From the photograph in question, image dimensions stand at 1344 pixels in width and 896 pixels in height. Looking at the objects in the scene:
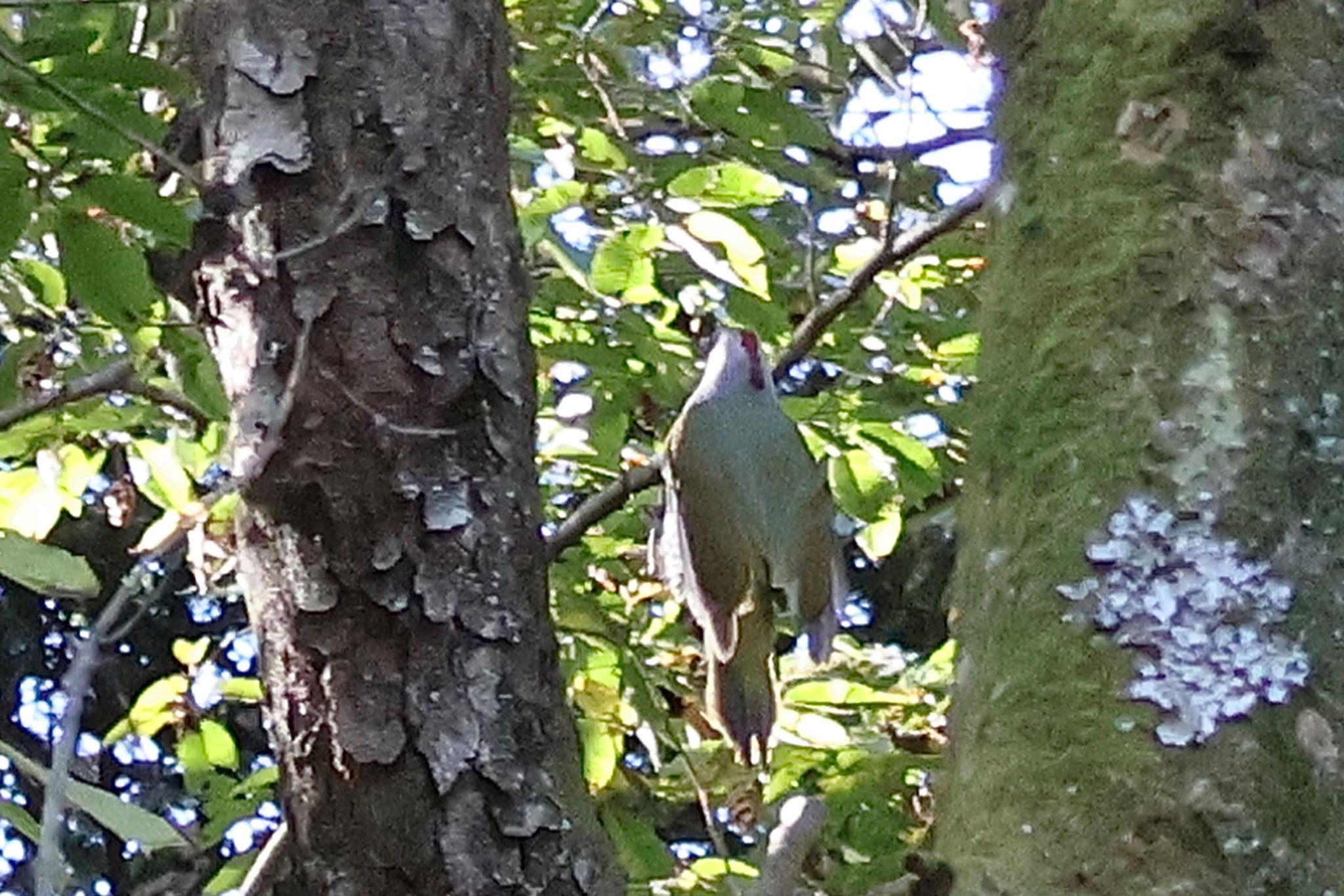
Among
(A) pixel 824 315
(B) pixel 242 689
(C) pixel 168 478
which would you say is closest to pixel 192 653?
(B) pixel 242 689

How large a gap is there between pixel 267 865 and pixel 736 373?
49cm

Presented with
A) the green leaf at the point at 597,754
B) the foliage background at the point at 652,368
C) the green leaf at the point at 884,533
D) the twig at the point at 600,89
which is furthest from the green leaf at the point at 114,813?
the twig at the point at 600,89

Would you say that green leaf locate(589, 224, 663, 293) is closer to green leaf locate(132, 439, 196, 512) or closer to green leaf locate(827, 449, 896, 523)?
green leaf locate(827, 449, 896, 523)

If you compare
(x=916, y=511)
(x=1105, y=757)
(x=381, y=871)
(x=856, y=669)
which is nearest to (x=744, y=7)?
(x=916, y=511)

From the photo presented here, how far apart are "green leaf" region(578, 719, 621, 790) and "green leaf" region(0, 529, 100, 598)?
0.62m

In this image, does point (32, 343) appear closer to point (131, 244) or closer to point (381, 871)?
point (131, 244)

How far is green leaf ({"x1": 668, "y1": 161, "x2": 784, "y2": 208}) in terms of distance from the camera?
1.50 m

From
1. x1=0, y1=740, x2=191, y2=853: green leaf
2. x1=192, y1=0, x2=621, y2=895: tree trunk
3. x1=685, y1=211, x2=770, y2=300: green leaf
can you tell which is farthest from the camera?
x1=685, y1=211, x2=770, y2=300: green leaf

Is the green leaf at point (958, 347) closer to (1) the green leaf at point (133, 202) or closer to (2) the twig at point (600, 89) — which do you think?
(2) the twig at point (600, 89)

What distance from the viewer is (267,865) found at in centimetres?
100

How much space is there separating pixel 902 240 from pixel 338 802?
0.70 meters

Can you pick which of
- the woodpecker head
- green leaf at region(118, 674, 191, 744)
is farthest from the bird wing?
green leaf at region(118, 674, 191, 744)

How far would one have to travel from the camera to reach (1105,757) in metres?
0.72

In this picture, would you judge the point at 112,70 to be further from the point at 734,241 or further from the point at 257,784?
the point at 257,784
